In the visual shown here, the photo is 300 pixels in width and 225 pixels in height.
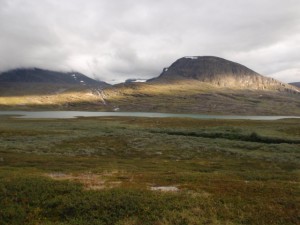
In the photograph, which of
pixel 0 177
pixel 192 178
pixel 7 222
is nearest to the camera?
pixel 7 222

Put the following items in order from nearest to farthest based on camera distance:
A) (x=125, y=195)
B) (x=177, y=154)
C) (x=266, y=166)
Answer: (x=125, y=195), (x=266, y=166), (x=177, y=154)

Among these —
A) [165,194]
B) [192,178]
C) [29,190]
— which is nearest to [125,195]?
[165,194]

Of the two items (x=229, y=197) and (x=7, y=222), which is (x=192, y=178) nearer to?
(x=229, y=197)

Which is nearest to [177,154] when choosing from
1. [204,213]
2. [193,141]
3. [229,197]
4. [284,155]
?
[193,141]

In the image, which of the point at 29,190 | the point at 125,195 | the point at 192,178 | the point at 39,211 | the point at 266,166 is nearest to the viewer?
the point at 39,211

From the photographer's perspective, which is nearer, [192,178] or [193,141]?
[192,178]

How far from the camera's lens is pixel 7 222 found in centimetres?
1675

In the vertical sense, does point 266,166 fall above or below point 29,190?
below

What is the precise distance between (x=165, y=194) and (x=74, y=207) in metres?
6.31

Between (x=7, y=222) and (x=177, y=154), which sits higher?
(x=7, y=222)

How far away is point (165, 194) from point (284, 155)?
39767 millimetres

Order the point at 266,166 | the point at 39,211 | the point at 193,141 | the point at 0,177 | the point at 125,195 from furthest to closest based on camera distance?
the point at 193,141 < the point at 266,166 < the point at 0,177 < the point at 125,195 < the point at 39,211

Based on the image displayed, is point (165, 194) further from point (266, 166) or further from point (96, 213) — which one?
point (266, 166)

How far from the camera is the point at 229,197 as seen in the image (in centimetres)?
2067
